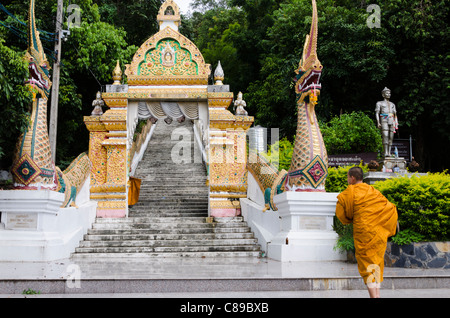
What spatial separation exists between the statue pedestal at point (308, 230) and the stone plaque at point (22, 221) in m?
4.01

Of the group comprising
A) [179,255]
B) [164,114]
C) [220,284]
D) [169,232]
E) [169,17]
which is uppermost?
[169,17]

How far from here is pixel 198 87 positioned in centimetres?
1097

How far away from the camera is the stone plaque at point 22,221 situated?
7.73 meters

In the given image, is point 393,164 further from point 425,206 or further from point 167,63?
point 167,63

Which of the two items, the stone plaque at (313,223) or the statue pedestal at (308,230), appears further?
the stone plaque at (313,223)

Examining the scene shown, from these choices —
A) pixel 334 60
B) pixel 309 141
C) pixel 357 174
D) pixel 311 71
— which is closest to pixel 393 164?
pixel 309 141

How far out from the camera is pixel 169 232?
31.6 feet

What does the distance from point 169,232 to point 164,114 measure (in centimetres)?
293

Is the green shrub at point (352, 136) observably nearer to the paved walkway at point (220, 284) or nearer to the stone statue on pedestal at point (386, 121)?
the stone statue on pedestal at point (386, 121)

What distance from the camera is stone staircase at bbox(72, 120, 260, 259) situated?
8758mm

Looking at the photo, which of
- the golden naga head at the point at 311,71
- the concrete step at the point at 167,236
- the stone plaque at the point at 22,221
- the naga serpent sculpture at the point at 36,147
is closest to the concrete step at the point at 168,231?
the concrete step at the point at 167,236

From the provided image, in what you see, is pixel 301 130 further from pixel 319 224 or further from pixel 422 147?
pixel 422 147

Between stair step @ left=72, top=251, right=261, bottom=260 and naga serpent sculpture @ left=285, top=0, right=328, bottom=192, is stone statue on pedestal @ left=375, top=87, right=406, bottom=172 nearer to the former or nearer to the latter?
naga serpent sculpture @ left=285, top=0, right=328, bottom=192

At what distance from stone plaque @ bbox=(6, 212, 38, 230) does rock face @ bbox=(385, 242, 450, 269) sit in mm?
5604
